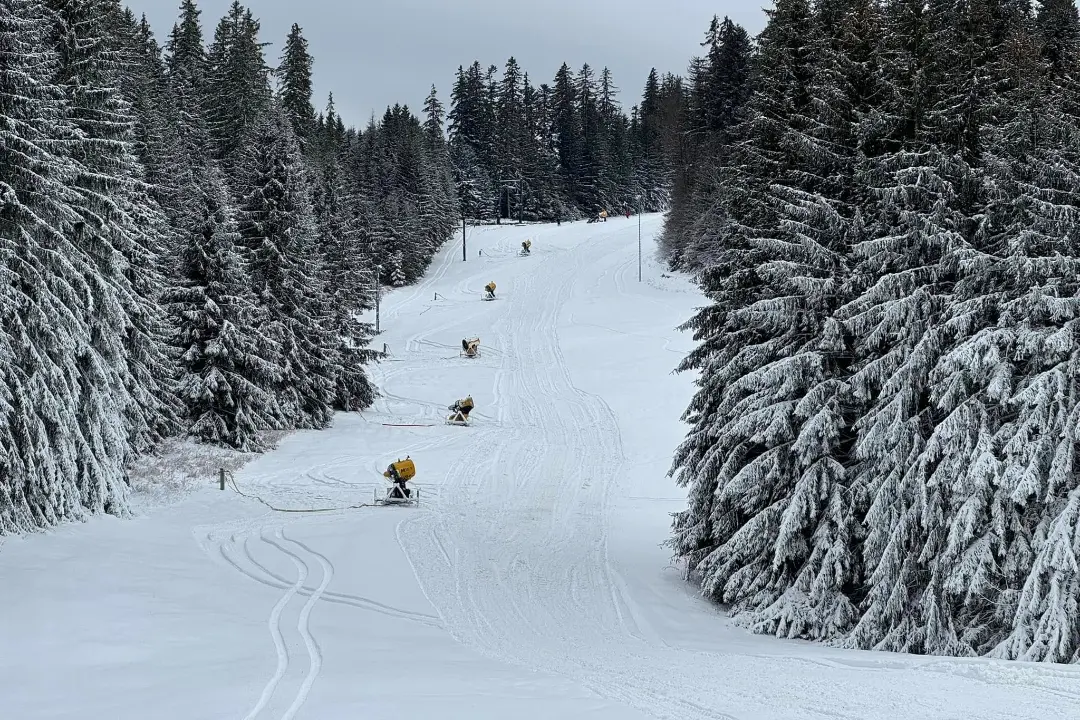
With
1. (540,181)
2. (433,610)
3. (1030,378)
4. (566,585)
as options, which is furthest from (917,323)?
(540,181)

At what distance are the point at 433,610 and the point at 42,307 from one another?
10.1 m

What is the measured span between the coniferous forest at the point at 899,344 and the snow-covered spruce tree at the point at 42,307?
13.4 meters

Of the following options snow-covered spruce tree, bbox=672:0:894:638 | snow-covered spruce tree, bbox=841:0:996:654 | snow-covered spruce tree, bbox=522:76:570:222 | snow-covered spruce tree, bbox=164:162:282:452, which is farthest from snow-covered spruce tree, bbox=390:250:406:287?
snow-covered spruce tree, bbox=841:0:996:654

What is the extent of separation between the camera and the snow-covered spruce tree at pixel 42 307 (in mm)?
15625

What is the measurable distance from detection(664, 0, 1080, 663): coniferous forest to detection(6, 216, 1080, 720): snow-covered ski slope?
61.7 inches

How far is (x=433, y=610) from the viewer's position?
50.1ft

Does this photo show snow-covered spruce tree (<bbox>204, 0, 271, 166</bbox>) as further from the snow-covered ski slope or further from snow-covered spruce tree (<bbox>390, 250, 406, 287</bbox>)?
the snow-covered ski slope

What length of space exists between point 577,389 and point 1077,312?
96.1 ft

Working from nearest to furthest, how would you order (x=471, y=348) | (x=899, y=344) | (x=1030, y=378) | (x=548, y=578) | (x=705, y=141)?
1. (x=1030, y=378)
2. (x=899, y=344)
3. (x=548, y=578)
4. (x=471, y=348)
5. (x=705, y=141)

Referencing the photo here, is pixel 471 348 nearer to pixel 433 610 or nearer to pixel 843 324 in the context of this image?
pixel 433 610

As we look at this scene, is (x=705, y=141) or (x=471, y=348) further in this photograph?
(x=705, y=141)

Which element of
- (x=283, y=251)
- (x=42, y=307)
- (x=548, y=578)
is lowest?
(x=548, y=578)

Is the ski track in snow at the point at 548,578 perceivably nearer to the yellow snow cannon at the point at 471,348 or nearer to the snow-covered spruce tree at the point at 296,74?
the yellow snow cannon at the point at 471,348

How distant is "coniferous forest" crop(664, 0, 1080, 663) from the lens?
11.7 meters
